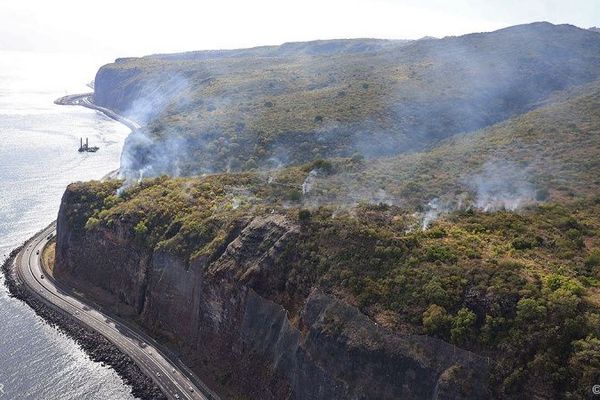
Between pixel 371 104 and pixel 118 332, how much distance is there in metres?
72.6

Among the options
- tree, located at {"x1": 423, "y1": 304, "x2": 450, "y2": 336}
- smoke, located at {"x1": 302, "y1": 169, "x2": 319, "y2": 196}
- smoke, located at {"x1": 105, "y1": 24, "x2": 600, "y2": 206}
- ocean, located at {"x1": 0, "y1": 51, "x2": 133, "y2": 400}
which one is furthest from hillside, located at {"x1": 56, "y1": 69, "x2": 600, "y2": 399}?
ocean, located at {"x1": 0, "y1": 51, "x2": 133, "y2": 400}

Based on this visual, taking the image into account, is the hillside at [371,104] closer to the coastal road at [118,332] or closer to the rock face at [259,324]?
the coastal road at [118,332]

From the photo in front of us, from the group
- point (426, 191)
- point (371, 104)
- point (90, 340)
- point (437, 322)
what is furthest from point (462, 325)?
point (371, 104)

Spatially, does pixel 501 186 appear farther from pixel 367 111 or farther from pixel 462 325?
pixel 367 111

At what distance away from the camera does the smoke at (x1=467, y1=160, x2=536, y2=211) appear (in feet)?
201

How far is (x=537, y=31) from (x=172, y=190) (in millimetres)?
117940

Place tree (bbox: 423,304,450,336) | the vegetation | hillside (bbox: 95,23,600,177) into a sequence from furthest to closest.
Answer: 1. hillside (bbox: 95,23,600,177)
2. tree (bbox: 423,304,450,336)
3. the vegetation

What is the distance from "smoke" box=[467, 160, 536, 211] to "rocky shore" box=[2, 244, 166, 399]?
42966 mm

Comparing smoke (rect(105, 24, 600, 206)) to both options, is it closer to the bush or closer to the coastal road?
the bush

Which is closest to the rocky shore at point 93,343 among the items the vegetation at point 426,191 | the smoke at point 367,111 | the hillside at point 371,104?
the vegetation at point 426,191

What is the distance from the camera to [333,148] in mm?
101375

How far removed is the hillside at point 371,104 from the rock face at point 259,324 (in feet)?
108

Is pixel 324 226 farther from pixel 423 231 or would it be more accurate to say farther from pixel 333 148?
pixel 333 148

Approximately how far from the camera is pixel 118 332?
219 feet
